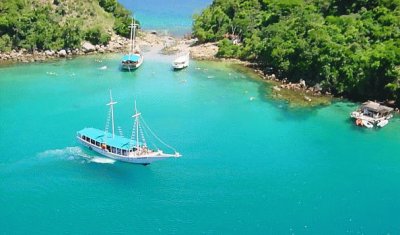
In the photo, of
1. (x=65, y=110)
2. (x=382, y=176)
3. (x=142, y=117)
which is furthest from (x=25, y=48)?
(x=382, y=176)

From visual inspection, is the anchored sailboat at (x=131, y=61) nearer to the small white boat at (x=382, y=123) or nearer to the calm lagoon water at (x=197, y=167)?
the calm lagoon water at (x=197, y=167)

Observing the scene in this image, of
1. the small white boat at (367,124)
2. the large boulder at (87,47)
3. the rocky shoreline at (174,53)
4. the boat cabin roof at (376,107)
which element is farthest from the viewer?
the large boulder at (87,47)

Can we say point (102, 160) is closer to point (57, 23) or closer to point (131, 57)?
point (131, 57)

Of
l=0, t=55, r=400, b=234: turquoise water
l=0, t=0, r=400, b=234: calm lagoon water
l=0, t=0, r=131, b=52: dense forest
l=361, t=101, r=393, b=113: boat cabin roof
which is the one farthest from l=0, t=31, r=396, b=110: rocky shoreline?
l=361, t=101, r=393, b=113: boat cabin roof

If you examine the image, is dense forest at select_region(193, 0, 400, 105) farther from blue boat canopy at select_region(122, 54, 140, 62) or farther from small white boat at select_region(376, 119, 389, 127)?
blue boat canopy at select_region(122, 54, 140, 62)

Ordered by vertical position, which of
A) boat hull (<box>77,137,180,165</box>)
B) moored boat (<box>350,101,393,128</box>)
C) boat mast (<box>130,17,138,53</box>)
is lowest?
boat hull (<box>77,137,180,165</box>)

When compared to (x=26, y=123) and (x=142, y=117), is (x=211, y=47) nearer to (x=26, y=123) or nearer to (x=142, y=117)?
(x=142, y=117)

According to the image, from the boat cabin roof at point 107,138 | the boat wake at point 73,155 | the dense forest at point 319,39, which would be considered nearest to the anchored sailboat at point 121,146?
the boat cabin roof at point 107,138
